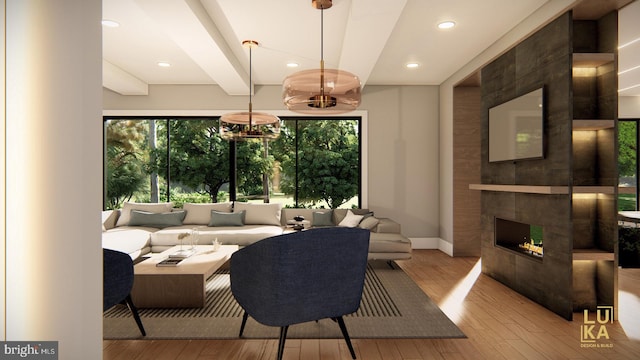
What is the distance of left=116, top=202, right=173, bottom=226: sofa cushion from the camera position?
554cm

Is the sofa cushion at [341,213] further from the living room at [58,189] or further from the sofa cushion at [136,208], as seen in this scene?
the living room at [58,189]

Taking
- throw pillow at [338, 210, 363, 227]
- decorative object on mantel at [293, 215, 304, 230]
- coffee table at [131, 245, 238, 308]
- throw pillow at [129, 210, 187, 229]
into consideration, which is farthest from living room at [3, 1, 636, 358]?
throw pillow at [129, 210, 187, 229]

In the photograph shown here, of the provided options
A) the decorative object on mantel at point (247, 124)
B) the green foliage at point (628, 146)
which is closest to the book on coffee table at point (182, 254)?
the decorative object on mantel at point (247, 124)

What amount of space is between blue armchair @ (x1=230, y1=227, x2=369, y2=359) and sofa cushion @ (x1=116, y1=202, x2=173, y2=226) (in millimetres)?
3944

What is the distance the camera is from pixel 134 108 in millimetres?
6113

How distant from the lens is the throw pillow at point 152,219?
5.45 meters

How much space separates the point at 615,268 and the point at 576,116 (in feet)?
4.05

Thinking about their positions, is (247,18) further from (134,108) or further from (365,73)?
(134,108)

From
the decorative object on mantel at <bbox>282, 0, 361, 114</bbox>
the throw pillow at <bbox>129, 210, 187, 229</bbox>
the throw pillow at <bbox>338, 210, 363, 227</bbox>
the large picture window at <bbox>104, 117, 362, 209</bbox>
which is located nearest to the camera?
the decorative object on mantel at <bbox>282, 0, 361, 114</bbox>

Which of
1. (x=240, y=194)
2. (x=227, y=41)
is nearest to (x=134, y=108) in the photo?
(x=240, y=194)

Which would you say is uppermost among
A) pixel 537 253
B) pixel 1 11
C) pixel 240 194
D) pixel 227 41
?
pixel 227 41

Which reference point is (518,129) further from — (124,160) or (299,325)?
(124,160)

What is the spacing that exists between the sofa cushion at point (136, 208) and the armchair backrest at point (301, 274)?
3.95 m

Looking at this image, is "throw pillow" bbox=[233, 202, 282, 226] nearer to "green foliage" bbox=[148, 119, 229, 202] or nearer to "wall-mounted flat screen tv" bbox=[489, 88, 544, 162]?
"green foliage" bbox=[148, 119, 229, 202]
